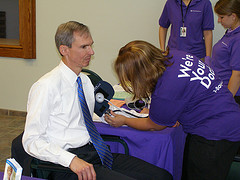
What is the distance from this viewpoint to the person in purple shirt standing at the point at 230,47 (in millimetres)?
2361

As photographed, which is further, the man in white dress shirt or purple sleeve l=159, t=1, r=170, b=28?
purple sleeve l=159, t=1, r=170, b=28

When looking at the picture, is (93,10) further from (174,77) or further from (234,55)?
(174,77)

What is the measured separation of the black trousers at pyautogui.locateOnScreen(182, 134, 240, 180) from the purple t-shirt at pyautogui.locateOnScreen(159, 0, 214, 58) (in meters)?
1.71

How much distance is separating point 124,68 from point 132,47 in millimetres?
117

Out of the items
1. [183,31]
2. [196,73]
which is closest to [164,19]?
[183,31]

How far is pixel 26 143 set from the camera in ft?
5.47

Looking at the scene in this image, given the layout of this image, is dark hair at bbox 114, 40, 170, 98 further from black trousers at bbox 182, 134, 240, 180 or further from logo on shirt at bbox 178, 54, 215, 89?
black trousers at bbox 182, 134, 240, 180

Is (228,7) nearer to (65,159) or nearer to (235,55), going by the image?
(235,55)

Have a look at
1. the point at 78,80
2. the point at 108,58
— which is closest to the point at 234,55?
the point at 78,80

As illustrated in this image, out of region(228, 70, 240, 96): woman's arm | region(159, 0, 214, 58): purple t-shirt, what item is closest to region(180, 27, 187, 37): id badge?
region(159, 0, 214, 58): purple t-shirt

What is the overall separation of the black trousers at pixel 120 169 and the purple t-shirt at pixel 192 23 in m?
1.67

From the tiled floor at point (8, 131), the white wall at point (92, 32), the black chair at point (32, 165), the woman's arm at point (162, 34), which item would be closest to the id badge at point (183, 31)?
the woman's arm at point (162, 34)

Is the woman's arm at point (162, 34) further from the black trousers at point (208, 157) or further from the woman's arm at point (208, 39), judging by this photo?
the black trousers at point (208, 157)

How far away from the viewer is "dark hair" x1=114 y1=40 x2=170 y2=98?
1.54 meters
